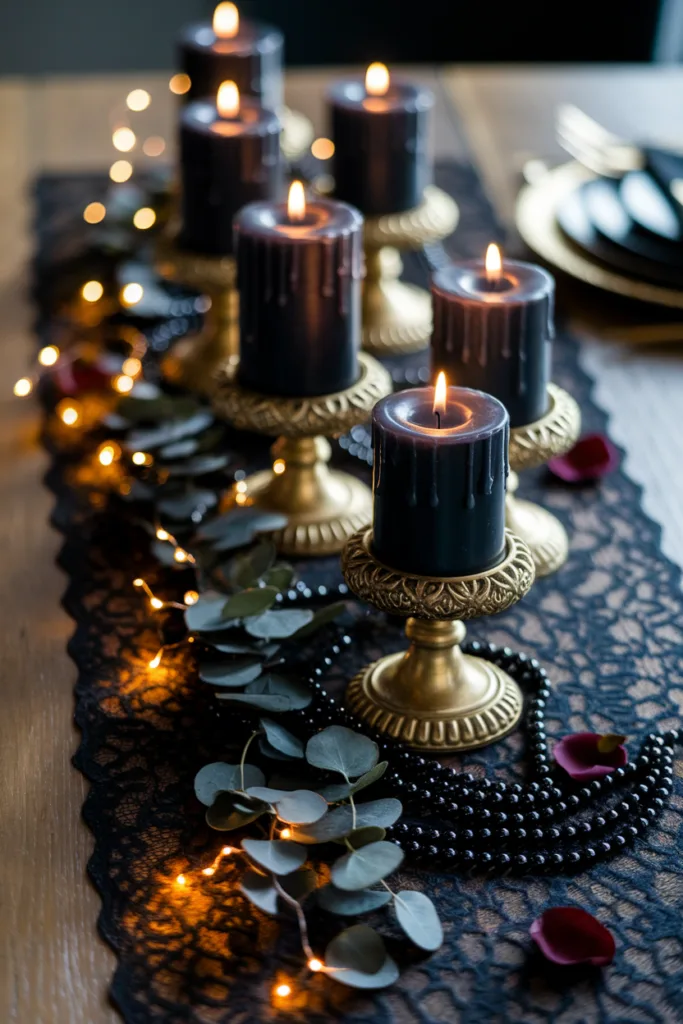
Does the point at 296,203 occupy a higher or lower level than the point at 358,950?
higher

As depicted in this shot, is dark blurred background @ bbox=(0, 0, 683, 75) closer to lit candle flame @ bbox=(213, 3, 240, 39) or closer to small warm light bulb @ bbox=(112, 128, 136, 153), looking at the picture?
small warm light bulb @ bbox=(112, 128, 136, 153)

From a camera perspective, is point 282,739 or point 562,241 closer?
point 282,739

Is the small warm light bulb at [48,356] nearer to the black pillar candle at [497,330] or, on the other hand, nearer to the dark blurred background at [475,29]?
the black pillar candle at [497,330]

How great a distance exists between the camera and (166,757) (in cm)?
74

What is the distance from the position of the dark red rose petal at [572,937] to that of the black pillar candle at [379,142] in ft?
2.39

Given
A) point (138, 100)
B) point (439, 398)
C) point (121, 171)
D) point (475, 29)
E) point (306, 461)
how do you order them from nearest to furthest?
point (439, 398)
point (306, 461)
point (121, 171)
point (138, 100)
point (475, 29)

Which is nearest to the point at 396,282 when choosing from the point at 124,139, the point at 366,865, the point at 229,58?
the point at 229,58

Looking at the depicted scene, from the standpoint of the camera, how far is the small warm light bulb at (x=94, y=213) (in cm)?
146

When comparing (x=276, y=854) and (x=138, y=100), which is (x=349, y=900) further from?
(x=138, y=100)

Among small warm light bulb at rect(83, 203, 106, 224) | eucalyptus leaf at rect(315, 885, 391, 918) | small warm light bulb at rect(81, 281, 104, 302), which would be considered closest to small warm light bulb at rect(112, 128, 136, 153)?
small warm light bulb at rect(83, 203, 106, 224)

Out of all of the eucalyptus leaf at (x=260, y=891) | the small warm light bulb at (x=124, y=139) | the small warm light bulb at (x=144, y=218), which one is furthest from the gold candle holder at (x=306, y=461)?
the small warm light bulb at (x=124, y=139)

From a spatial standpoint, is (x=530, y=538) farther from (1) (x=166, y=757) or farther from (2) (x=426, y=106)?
(2) (x=426, y=106)

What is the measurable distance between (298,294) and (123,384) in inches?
12.5

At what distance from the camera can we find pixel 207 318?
48.6 inches
